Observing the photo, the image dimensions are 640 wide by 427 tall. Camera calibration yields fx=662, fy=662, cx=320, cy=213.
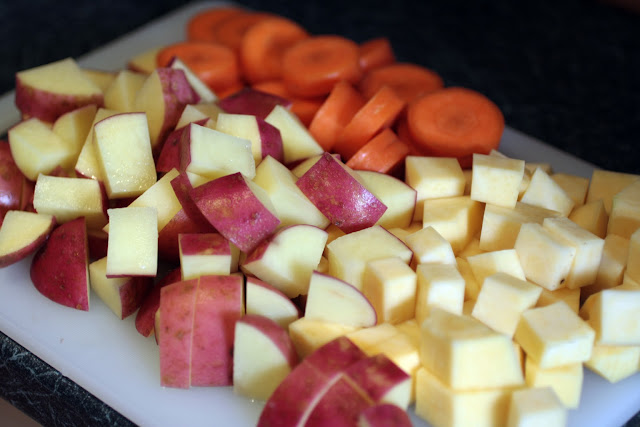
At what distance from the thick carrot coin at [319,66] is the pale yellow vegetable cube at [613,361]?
1.37 m

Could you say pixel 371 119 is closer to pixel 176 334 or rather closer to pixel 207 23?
pixel 176 334

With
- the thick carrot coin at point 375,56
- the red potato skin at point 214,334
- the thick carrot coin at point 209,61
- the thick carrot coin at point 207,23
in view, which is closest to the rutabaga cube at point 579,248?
the red potato skin at point 214,334

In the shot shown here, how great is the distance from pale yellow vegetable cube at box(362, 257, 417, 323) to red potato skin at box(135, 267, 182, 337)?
54 cm

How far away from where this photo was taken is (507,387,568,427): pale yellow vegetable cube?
4.74 ft

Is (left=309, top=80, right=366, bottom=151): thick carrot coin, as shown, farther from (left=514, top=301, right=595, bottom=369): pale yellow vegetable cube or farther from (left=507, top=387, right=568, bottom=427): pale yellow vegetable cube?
(left=507, top=387, right=568, bottom=427): pale yellow vegetable cube

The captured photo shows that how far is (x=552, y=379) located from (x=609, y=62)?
2.20 meters

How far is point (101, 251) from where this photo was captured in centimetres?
204

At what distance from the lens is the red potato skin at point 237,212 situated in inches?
70.9

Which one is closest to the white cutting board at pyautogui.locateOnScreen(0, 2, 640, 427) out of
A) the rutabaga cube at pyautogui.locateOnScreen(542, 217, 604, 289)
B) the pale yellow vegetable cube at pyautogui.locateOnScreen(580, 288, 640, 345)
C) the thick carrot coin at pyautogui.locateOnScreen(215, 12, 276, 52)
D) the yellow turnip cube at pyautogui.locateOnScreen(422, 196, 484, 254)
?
the pale yellow vegetable cube at pyautogui.locateOnScreen(580, 288, 640, 345)

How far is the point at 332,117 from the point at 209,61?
696 mm

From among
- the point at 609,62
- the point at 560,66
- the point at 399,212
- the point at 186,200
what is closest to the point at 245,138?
the point at 186,200

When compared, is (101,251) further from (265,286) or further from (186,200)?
(265,286)

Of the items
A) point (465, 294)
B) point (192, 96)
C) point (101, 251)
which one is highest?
point (192, 96)

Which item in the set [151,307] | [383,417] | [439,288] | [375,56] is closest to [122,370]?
[151,307]
